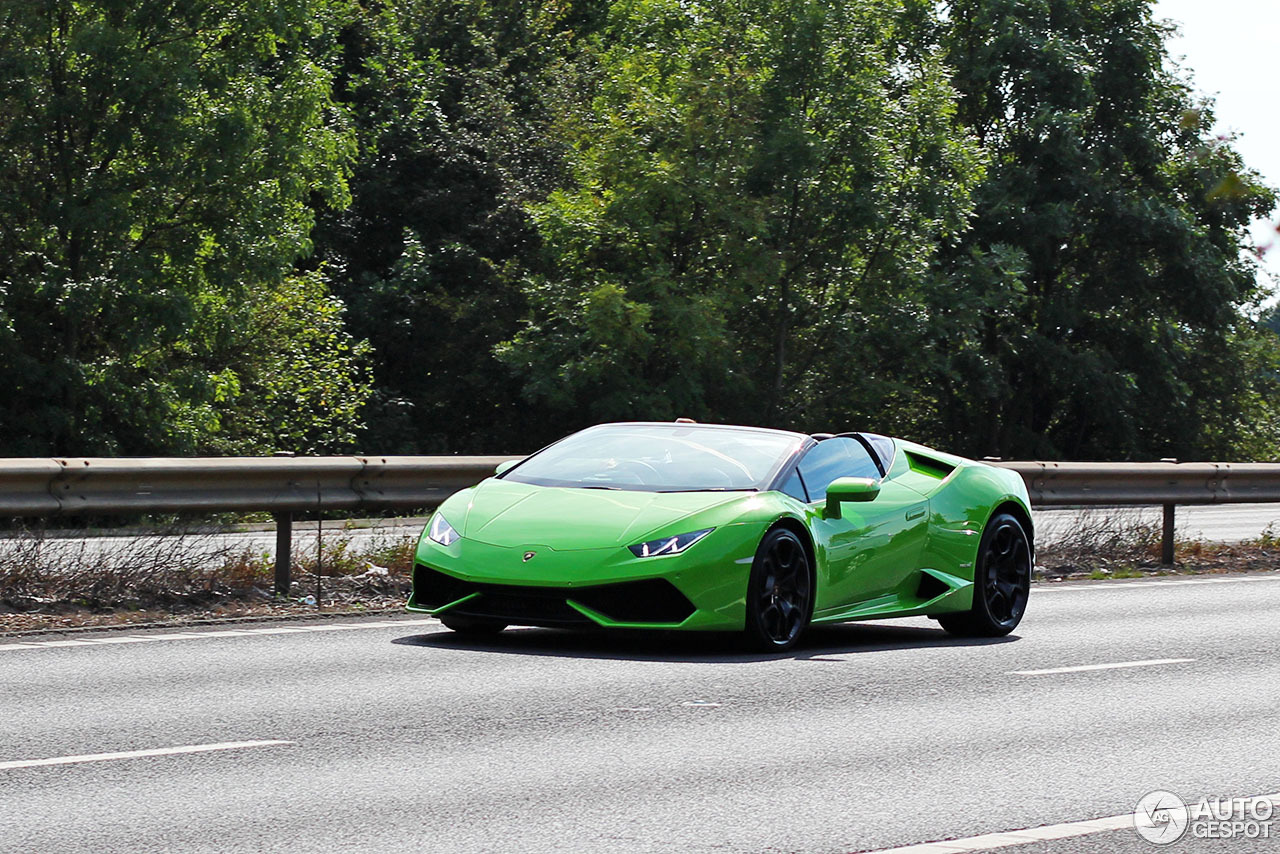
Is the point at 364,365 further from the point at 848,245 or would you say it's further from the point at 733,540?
the point at 733,540

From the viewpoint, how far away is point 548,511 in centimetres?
988

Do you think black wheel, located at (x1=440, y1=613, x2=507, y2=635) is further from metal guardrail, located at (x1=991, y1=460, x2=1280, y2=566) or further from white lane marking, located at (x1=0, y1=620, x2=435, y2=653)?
metal guardrail, located at (x1=991, y1=460, x2=1280, y2=566)

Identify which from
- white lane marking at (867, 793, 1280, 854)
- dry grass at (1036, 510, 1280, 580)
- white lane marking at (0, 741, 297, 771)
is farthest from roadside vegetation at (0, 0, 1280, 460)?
white lane marking at (867, 793, 1280, 854)

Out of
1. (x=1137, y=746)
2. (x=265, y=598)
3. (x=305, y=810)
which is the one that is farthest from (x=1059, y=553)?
(x=305, y=810)

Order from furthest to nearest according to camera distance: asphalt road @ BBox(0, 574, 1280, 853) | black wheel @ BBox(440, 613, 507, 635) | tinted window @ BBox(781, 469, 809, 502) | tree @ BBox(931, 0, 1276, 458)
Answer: tree @ BBox(931, 0, 1276, 458) < tinted window @ BBox(781, 469, 809, 502) < black wheel @ BBox(440, 613, 507, 635) < asphalt road @ BBox(0, 574, 1280, 853)

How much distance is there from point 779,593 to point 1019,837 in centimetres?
426

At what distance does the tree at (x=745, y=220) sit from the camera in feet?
116

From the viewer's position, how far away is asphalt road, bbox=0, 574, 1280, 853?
18.7 ft

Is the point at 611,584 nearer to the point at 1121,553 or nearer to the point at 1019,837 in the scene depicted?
A: the point at 1019,837

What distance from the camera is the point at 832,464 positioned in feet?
35.8

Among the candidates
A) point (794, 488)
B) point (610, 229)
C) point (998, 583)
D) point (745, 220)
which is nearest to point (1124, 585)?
point (998, 583)

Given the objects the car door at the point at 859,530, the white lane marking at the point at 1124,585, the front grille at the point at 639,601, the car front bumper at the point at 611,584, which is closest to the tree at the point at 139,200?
the white lane marking at the point at 1124,585

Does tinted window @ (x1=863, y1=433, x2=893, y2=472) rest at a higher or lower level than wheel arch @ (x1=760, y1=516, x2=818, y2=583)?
higher

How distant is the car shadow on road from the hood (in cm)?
63
